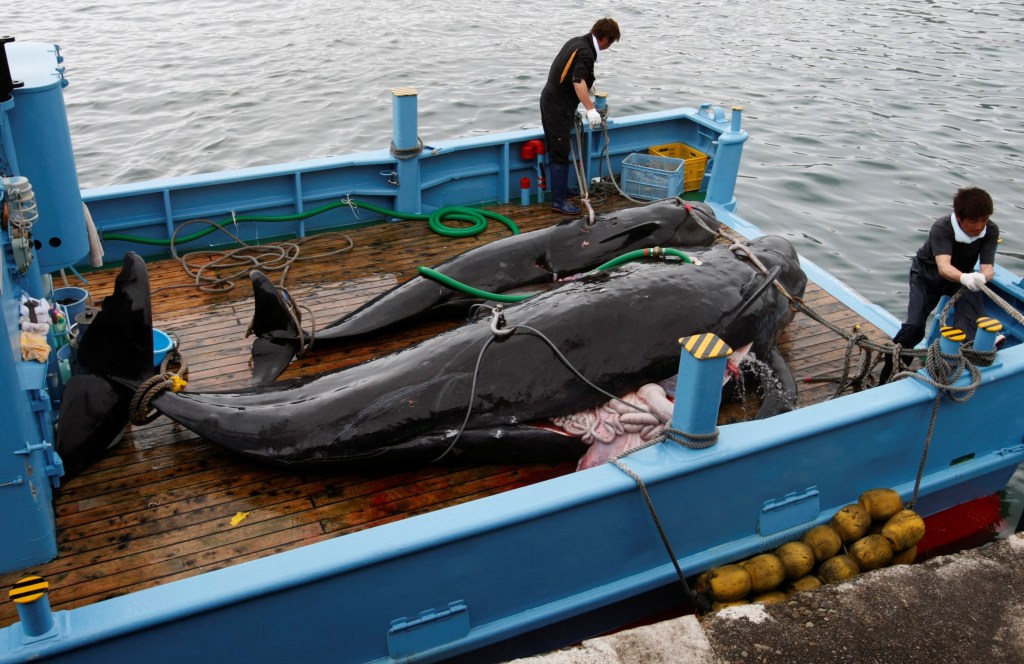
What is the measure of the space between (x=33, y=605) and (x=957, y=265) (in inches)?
241

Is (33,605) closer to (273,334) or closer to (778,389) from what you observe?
(273,334)

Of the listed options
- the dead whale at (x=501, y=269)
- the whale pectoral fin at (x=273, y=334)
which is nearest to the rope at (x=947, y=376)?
the dead whale at (x=501, y=269)

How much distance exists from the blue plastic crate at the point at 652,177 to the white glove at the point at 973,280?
3598 millimetres

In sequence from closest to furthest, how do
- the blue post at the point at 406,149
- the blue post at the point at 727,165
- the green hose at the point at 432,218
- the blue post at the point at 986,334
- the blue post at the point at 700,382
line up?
the blue post at the point at 700,382, the blue post at the point at 986,334, the green hose at the point at 432,218, the blue post at the point at 406,149, the blue post at the point at 727,165

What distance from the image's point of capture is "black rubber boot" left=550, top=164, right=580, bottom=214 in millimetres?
8773

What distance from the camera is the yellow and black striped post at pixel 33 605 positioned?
127 inches

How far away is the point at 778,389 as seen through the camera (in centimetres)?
578

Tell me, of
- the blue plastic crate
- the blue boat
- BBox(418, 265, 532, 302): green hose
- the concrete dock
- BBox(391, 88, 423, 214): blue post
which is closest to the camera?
the concrete dock

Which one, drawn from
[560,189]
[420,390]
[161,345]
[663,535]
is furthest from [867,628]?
[560,189]

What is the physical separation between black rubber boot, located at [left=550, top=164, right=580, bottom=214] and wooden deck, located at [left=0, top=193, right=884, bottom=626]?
2.87 m

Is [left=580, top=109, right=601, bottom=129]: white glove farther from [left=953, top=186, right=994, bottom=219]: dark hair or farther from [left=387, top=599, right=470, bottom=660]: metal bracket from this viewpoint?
[left=387, top=599, right=470, bottom=660]: metal bracket

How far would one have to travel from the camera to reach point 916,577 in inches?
162

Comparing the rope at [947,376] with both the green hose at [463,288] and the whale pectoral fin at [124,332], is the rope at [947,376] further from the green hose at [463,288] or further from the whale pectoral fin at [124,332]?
the whale pectoral fin at [124,332]

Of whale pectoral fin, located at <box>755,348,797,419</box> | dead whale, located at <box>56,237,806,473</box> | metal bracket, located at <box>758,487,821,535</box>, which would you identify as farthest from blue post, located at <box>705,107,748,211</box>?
metal bracket, located at <box>758,487,821,535</box>
